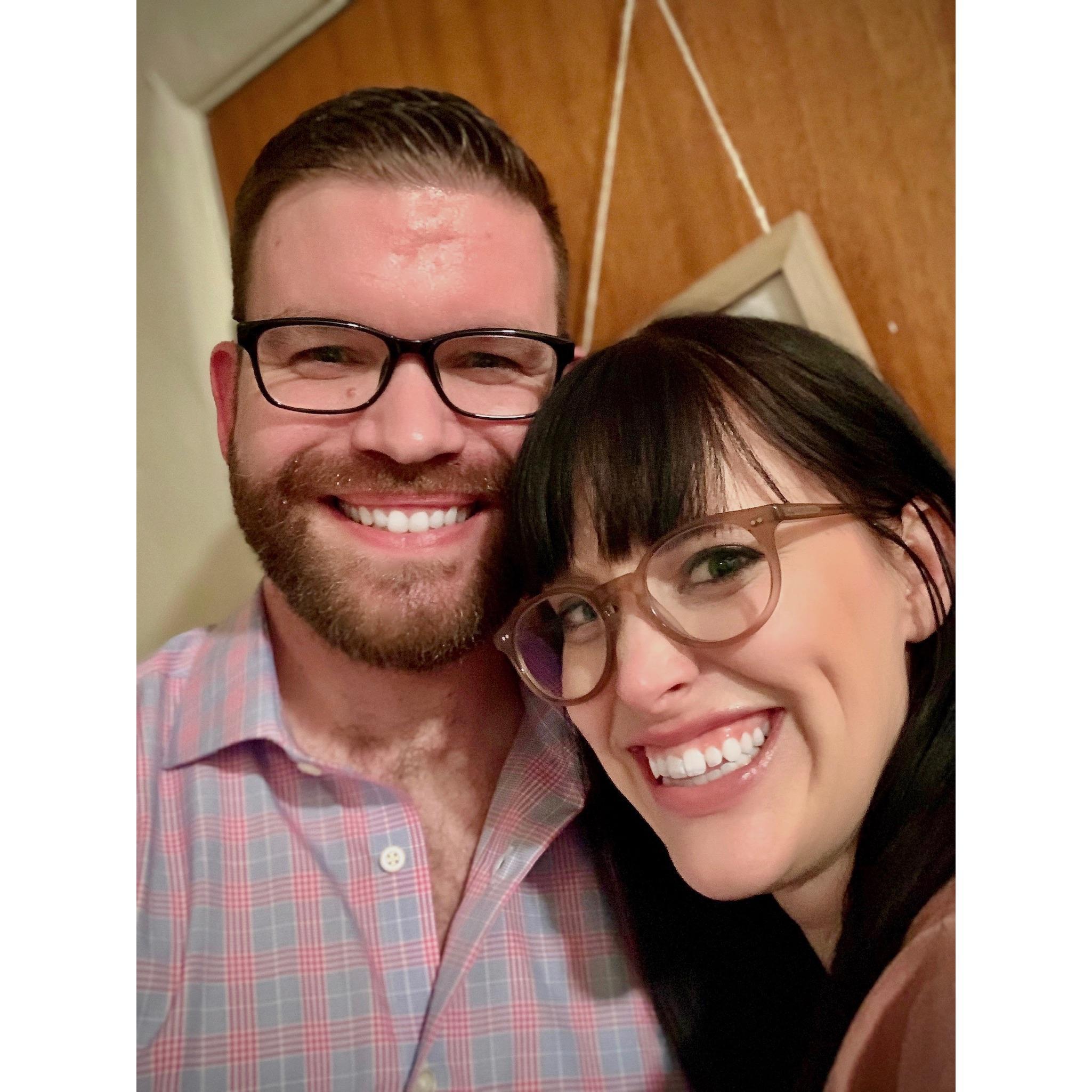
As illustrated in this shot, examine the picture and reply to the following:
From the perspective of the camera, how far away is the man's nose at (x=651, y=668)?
0.57 metres

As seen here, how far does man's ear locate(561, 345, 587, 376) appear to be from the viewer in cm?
73

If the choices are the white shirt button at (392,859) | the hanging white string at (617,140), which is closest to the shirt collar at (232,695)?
the white shirt button at (392,859)

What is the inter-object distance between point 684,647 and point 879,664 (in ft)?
0.50

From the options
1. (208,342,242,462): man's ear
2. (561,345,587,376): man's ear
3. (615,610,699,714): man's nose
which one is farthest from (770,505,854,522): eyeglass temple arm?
(208,342,242,462): man's ear

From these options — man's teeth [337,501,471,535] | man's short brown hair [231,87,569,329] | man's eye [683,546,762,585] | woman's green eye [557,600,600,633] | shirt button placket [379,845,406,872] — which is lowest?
shirt button placket [379,845,406,872]

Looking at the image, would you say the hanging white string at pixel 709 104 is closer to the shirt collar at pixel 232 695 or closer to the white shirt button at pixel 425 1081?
the shirt collar at pixel 232 695

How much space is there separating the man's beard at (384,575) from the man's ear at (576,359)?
112 mm

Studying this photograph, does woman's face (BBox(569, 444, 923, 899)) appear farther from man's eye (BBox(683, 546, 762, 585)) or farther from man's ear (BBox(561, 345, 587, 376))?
man's ear (BBox(561, 345, 587, 376))

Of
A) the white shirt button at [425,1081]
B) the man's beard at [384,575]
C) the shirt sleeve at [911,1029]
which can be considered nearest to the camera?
the shirt sleeve at [911,1029]

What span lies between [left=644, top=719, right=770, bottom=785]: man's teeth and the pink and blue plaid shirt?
0.56 feet

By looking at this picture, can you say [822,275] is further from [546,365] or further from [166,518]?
[166,518]
